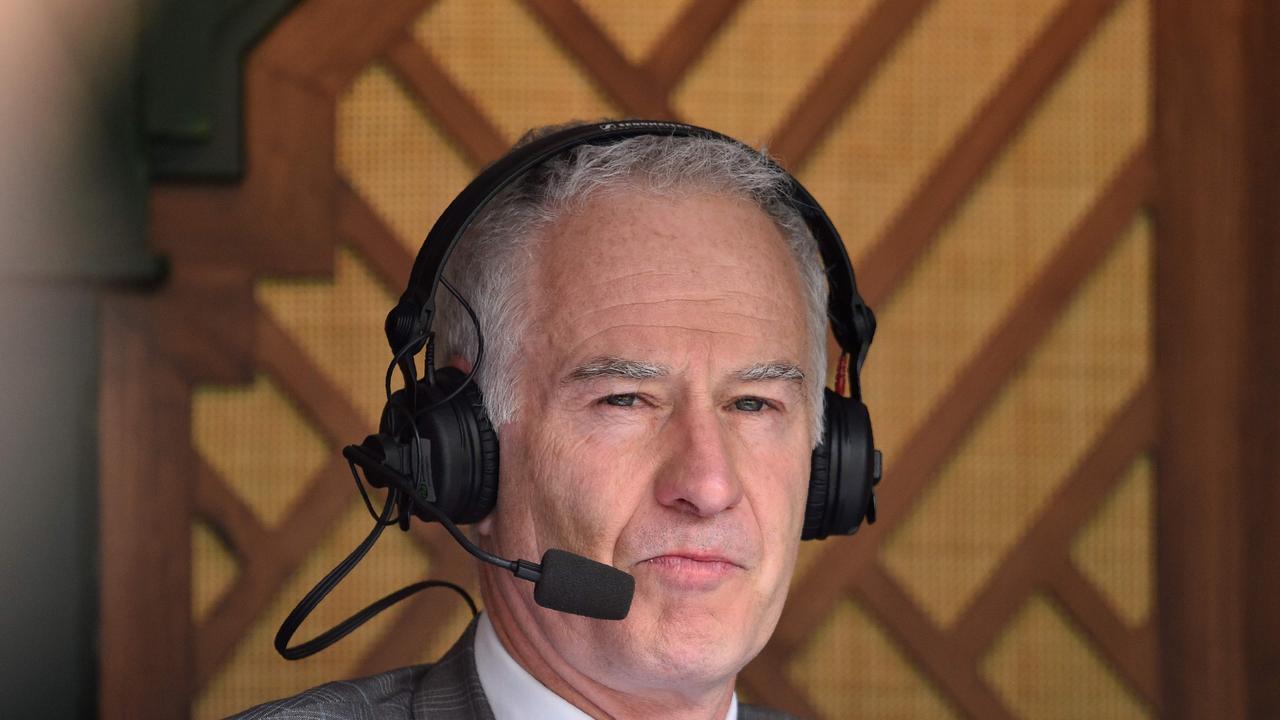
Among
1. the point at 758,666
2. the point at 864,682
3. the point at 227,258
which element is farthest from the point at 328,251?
the point at 864,682

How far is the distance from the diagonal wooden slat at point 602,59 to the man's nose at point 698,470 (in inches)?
37.0

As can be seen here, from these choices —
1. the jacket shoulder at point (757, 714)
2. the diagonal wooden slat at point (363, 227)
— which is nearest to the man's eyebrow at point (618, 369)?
the jacket shoulder at point (757, 714)

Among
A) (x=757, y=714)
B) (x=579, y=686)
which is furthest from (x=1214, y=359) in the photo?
(x=579, y=686)

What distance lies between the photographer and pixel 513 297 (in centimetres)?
110

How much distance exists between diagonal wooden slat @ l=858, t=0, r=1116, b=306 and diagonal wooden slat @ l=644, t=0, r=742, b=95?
35 centimetres

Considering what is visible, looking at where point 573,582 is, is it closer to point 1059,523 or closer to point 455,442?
point 455,442

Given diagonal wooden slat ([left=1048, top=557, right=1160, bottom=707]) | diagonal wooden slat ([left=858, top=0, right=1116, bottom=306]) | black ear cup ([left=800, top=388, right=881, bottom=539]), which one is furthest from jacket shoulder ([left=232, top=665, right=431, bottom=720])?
diagonal wooden slat ([left=1048, top=557, right=1160, bottom=707])

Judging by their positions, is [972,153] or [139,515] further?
[972,153]

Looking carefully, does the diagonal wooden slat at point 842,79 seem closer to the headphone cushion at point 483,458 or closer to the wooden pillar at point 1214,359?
the wooden pillar at point 1214,359

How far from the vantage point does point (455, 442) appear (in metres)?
1.04

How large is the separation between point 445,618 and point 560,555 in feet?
3.29

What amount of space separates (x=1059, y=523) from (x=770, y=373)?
3.39ft

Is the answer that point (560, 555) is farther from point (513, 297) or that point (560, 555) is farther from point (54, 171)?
point (54, 171)

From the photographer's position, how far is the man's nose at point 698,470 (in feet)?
3.32
